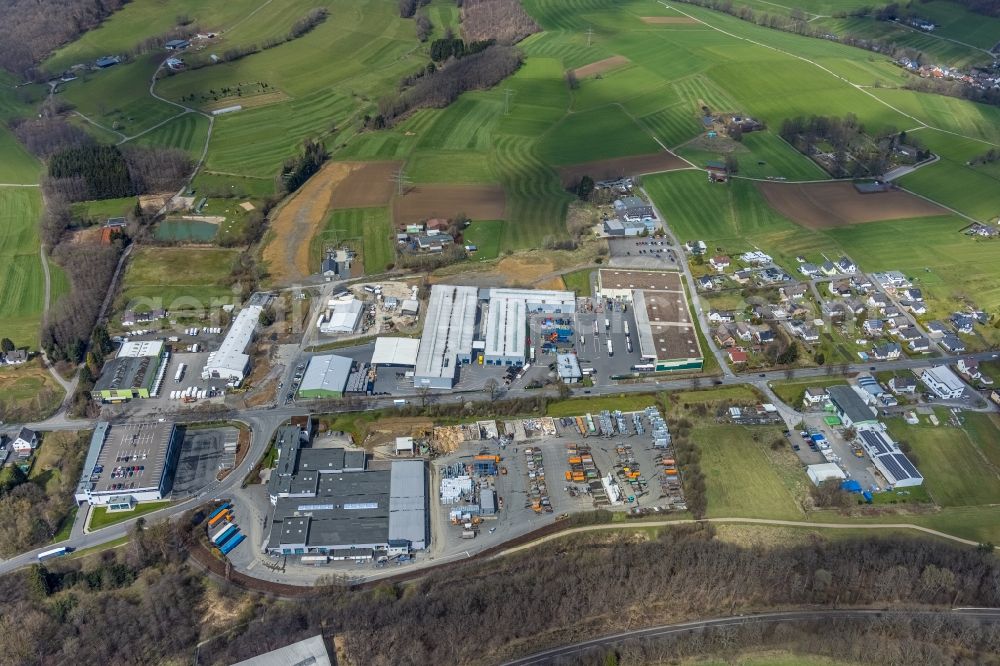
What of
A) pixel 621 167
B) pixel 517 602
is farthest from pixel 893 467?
pixel 621 167

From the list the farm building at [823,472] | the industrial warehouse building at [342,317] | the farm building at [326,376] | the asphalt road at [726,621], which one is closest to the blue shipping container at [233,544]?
the farm building at [326,376]

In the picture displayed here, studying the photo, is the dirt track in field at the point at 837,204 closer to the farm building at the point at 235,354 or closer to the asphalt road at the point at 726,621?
the asphalt road at the point at 726,621

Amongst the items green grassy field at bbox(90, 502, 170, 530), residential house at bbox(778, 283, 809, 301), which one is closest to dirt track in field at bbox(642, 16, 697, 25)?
residential house at bbox(778, 283, 809, 301)

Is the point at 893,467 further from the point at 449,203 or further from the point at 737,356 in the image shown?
the point at 449,203

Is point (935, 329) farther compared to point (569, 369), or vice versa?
point (935, 329)

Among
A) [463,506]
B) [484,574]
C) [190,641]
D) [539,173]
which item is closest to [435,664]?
[484,574]

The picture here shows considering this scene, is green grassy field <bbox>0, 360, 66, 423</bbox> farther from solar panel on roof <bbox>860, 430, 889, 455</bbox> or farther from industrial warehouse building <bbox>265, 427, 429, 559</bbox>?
solar panel on roof <bbox>860, 430, 889, 455</bbox>

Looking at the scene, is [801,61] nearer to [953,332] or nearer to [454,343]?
[953,332]
